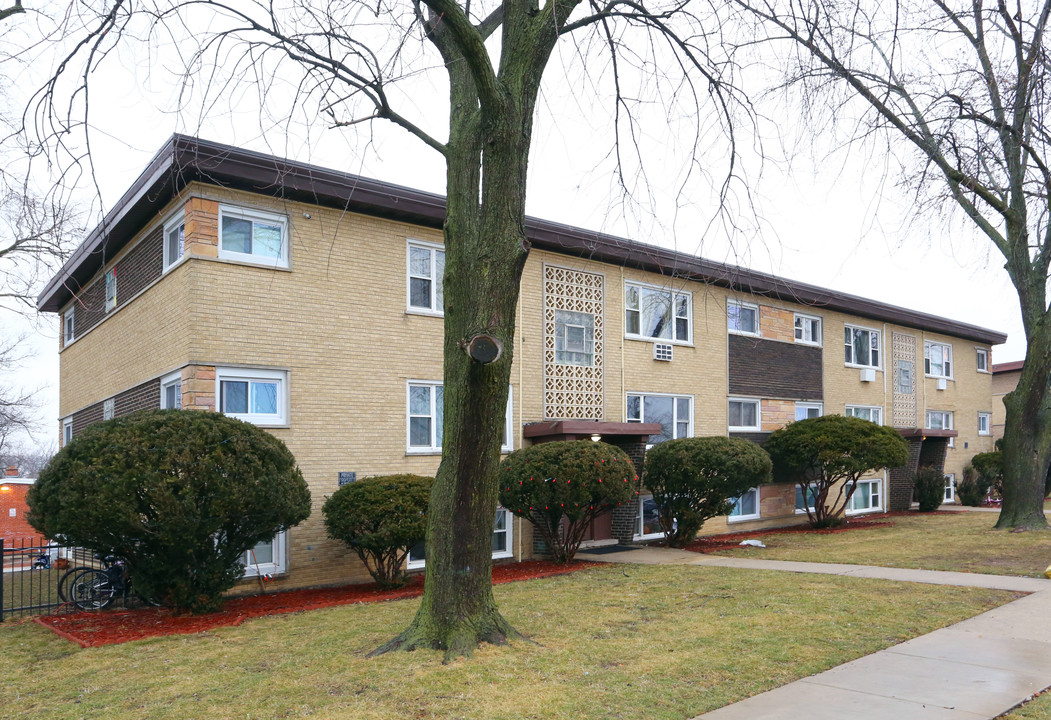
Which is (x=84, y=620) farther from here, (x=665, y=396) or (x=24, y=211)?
(x=665, y=396)

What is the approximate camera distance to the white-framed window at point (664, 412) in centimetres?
1938

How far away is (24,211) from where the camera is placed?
21.9ft

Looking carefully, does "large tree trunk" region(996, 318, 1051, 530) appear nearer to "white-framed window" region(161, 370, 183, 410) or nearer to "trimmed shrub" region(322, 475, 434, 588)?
"trimmed shrub" region(322, 475, 434, 588)

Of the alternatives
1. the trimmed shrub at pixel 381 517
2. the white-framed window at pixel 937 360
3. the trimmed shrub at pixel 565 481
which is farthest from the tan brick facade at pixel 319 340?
the white-framed window at pixel 937 360

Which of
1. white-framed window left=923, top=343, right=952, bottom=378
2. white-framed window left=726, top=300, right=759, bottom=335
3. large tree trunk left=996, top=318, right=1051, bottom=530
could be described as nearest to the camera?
large tree trunk left=996, top=318, right=1051, bottom=530

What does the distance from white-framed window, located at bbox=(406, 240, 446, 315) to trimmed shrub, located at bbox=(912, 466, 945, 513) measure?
18902 mm

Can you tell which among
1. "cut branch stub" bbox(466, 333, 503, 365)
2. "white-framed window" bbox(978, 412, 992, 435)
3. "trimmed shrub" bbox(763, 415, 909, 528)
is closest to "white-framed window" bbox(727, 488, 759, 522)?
"trimmed shrub" bbox(763, 415, 909, 528)

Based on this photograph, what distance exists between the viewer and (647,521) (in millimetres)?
19625

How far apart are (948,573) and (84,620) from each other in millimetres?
12100

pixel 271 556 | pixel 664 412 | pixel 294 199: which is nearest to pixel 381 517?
pixel 271 556

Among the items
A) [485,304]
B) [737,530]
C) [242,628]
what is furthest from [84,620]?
[737,530]

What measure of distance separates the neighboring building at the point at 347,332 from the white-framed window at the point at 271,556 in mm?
30

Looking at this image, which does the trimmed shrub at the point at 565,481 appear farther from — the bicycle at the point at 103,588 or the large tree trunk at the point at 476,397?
the large tree trunk at the point at 476,397

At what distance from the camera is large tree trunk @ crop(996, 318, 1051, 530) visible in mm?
19047
